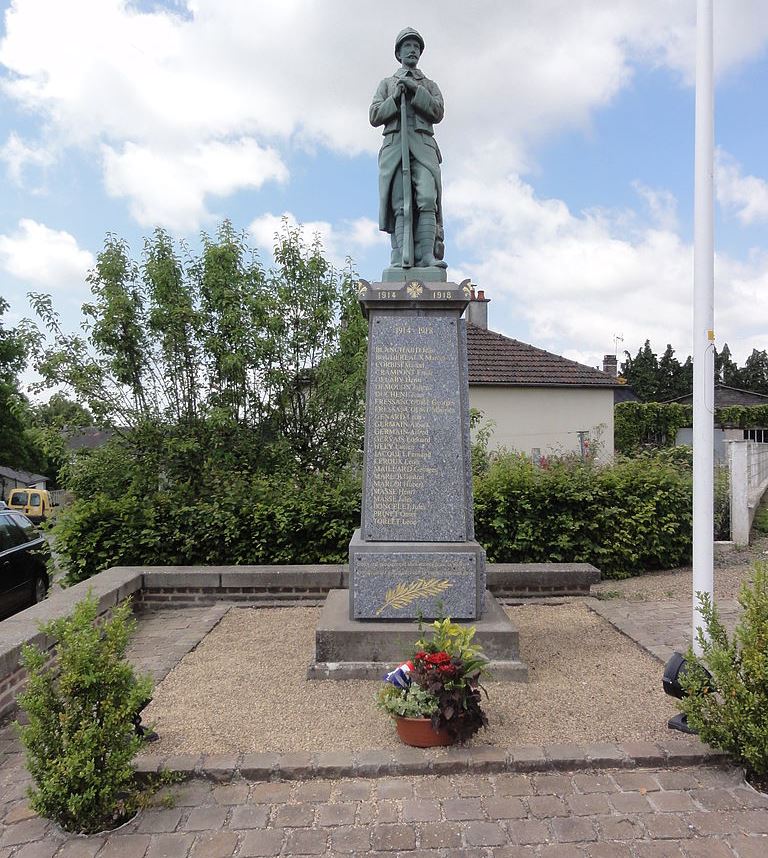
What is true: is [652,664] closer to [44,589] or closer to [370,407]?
[370,407]

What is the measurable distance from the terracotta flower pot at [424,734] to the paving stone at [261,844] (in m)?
0.90

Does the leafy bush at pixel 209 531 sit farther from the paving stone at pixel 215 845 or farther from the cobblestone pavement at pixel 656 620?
the paving stone at pixel 215 845

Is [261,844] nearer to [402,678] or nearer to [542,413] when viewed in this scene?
[402,678]

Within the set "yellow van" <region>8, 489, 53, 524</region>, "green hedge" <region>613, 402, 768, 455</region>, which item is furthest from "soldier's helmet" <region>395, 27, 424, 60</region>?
"yellow van" <region>8, 489, 53, 524</region>

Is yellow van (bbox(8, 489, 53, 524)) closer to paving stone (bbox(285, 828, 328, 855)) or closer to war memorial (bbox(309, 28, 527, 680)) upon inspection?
war memorial (bbox(309, 28, 527, 680))

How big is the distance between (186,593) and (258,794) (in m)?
4.22

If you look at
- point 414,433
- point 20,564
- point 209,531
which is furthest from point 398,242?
point 20,564

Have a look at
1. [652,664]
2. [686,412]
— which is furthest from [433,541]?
[686,412]

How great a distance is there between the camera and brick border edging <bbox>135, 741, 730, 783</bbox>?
3336 millimetres

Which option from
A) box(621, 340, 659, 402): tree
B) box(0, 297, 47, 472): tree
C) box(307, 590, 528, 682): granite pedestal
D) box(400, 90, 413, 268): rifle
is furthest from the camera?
box(621, 340, 659, 402): tree

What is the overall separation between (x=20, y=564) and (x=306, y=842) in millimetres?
6413

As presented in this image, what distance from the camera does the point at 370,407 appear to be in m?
5.32

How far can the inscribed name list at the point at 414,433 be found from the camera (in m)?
5.21

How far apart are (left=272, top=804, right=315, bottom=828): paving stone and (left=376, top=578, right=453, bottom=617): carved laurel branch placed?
6.49 feet
